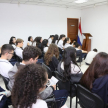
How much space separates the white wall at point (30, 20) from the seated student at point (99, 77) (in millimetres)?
5119

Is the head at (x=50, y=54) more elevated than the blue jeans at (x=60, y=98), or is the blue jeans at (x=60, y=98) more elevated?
the head at (x=50, y=54)

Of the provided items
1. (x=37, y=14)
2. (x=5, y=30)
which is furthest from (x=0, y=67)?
(x=37, y=14)

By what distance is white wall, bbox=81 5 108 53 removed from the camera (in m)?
6.15

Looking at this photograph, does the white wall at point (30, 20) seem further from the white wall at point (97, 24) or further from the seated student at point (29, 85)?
the seated student at point (29, 85)

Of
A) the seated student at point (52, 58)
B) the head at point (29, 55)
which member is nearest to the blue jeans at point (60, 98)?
the head at point (29, 55)

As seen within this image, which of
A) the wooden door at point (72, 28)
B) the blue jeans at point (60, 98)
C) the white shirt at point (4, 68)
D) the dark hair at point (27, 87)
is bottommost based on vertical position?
the blue jeans at point (60, 98)

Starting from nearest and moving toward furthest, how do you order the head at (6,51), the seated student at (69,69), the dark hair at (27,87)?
the dark hair at (27,87)
the seated student at (69,69)
the head at (6,51)

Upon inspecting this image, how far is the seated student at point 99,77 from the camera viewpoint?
1282 millimetres

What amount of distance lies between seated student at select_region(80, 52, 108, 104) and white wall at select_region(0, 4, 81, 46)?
512cm

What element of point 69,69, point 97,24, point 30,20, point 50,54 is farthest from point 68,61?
point 97,24

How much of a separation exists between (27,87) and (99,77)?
0.85 metres

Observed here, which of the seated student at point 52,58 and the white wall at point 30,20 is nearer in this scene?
the seated student at point 52,58

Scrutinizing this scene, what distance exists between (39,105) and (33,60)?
971 mm

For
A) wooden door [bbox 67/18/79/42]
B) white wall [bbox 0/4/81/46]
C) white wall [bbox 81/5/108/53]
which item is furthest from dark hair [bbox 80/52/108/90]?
wooden door [bbox 67/18/79/42]
